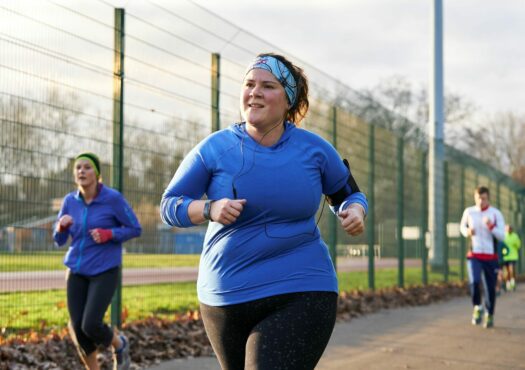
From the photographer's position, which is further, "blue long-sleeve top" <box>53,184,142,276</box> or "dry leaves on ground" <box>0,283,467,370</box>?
"dry leaves on ground" <box>0,283,467,370</box>

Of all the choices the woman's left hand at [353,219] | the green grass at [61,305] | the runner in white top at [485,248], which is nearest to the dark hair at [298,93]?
the woman's left hand at [353,219]

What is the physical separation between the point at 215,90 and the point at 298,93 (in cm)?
700

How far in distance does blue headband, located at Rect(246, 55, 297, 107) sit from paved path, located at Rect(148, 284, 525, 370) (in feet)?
15.1

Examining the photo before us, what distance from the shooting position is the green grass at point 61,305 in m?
8.14

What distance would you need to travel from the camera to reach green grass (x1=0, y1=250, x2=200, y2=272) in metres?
8.18

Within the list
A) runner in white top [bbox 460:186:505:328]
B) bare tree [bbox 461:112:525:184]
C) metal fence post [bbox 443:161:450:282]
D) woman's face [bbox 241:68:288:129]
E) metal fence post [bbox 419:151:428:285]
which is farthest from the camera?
bare tree [bbox 461:112:525:184]

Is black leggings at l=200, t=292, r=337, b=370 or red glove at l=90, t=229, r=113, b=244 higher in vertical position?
red glove at l=90, t=229, r=113, b=244

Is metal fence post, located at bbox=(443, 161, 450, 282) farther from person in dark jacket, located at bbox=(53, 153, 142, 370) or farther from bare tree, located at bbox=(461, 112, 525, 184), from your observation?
bare tree, located at bbox=(461, 112, 525, 184)

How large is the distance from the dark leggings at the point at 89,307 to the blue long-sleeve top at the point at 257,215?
3393mm

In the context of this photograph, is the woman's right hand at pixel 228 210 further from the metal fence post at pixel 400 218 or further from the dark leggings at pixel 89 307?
the metal fence post at pixel 400 218

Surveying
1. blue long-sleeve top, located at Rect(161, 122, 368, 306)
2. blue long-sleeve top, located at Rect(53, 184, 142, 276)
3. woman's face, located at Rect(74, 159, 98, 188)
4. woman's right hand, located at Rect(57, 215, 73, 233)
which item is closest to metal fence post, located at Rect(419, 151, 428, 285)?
blue long-sleeve top, located at Rect(53, 184, 142, 276)

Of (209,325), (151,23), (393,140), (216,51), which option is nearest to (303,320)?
(209,325)

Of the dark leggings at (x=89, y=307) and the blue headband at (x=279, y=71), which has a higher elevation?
the blue headband at (x=279, y=71)

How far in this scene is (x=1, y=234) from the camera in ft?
26.2
